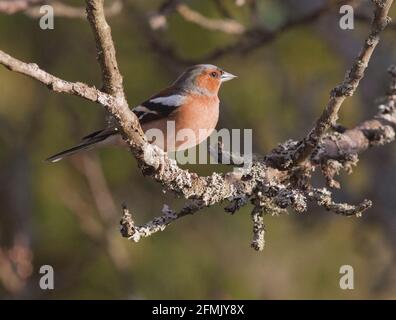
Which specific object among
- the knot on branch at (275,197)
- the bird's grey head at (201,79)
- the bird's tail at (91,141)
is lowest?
the knot on branch at (275,197)

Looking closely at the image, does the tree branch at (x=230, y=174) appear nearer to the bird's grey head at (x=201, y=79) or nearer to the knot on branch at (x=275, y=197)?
the knot on branch at (x=275, y=197)

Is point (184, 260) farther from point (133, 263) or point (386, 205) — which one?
point (386, 205)

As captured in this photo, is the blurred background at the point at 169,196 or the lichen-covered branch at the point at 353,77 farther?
the blurred background at the point at 169,196

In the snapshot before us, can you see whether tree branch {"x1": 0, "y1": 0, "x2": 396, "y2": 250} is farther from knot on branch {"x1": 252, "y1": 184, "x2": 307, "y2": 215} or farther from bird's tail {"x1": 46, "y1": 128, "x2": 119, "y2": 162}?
bird's tail {"x1": 46, "y1": 128, "x2": 119, "y2": 162}

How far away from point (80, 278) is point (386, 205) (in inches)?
131

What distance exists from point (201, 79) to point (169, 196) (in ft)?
8.58

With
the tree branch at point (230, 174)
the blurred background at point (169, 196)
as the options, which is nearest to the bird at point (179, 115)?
the blurred background at point (169, 196)

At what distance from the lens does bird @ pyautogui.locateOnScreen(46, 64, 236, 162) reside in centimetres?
516

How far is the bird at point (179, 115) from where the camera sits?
516cm

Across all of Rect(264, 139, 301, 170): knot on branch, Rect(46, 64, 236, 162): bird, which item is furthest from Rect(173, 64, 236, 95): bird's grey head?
Rect(264, 139, 301, 170): knot on branch

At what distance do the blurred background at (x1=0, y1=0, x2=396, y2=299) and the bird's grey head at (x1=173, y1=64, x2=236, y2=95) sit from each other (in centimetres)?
89

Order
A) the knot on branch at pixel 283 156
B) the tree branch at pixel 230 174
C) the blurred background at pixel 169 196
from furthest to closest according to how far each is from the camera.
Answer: the blurred background at pixel 169 196 → the knot on branch at pixel 283 156 → the tree branch at pixel 230 174

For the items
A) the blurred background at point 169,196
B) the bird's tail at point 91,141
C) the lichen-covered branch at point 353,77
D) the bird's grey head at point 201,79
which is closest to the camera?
the lichen-covered branch at point 353,77

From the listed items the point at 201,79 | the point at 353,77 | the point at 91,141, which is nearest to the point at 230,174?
the point at 353,77
